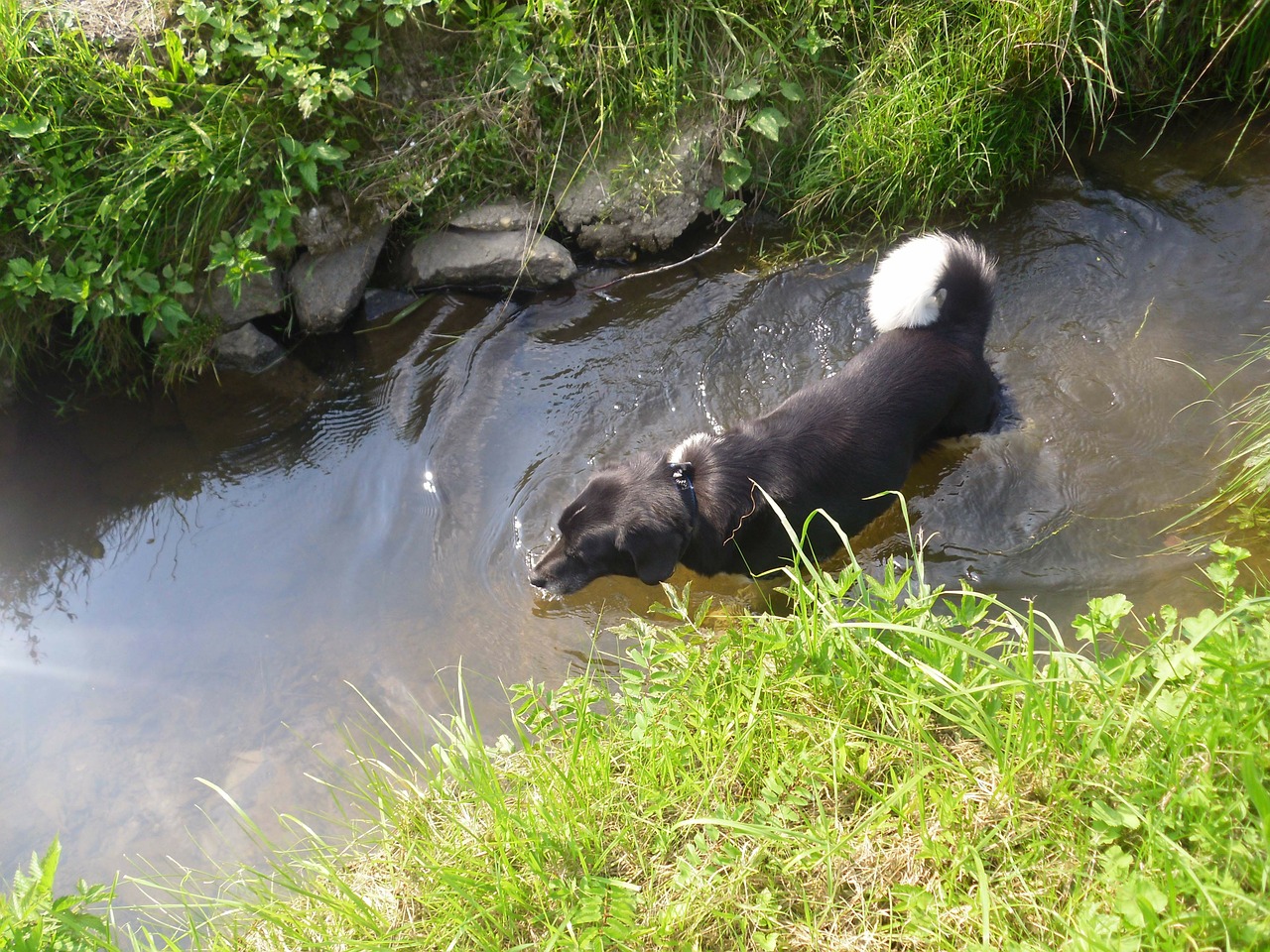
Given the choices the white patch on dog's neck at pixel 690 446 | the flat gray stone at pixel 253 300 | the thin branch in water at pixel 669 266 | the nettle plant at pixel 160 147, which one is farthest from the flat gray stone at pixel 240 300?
the white patch on dog's neck at pixel 690 446

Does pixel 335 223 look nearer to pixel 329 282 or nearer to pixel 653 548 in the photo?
pixel 329 282

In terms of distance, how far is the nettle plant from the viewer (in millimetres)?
3562

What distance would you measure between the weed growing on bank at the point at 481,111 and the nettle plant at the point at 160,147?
0.01 meters

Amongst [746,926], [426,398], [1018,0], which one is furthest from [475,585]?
[1018,0]

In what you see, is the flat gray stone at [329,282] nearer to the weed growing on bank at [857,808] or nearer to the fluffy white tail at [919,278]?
the fluffy white tail at [919,278]

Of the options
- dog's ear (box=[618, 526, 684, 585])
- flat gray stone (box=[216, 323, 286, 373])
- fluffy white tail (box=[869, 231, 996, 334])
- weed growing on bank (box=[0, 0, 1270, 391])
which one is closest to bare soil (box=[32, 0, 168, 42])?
weed growing on bank (box=[0, 0, 1270, 391])

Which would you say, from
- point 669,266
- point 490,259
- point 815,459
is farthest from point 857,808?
point 490,259

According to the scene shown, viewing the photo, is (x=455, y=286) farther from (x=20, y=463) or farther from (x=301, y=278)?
(x=20, y=463)

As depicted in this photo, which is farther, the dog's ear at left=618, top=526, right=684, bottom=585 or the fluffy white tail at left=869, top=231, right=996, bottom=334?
the fluffy white tail at left=869, top=231, right=996, bottom=334

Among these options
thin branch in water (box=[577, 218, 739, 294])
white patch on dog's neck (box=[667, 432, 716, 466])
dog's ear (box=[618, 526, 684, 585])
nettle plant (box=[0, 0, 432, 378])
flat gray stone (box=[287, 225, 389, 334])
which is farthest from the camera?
thin branch in water (box=[577, 218, 739, 294])

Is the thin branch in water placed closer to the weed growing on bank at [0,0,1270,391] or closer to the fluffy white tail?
the weed growing on bank at [0,0,1270,391]

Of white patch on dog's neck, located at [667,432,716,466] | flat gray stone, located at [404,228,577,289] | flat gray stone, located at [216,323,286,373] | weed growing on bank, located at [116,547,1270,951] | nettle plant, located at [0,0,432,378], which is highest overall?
nettle plant, located at [0,0,432,378]

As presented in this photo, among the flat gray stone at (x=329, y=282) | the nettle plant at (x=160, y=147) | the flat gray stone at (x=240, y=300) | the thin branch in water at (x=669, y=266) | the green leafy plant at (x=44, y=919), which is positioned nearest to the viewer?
the green leafy plant at (x=44, y=919)

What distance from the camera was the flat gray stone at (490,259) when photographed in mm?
4160
